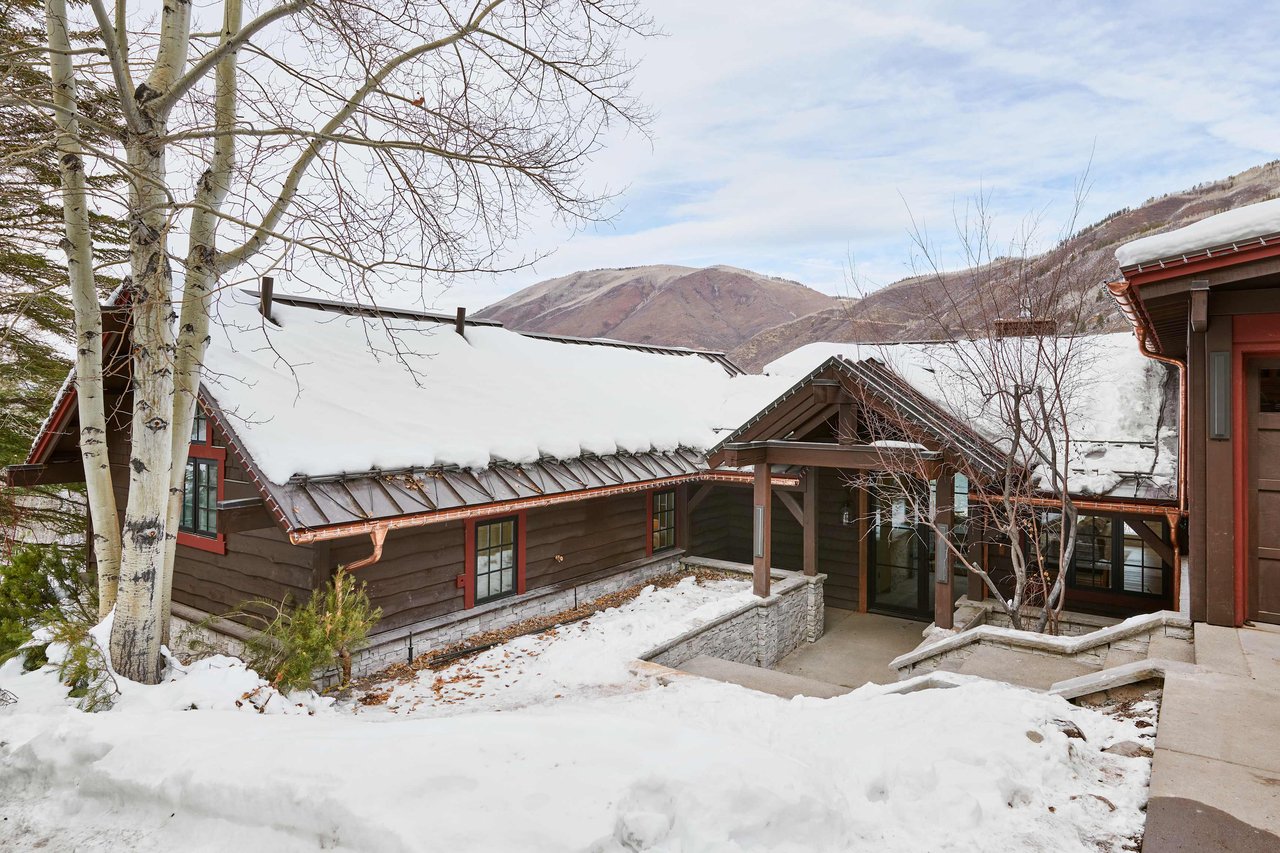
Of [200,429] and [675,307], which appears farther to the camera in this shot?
[675,307]

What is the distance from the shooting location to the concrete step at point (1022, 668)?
604cm

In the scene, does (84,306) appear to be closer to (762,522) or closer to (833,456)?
(762,522)

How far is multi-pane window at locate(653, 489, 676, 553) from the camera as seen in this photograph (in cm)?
1397

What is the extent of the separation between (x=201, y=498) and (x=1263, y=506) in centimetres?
1287

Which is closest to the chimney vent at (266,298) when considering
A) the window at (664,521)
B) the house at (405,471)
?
the house at (405,471)

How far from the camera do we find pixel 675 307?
96.4 meters

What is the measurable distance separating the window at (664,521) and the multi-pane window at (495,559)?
A: 12.4 ft

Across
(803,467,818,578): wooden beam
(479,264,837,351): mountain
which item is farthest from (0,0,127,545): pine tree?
(479,264,837,351): mountain

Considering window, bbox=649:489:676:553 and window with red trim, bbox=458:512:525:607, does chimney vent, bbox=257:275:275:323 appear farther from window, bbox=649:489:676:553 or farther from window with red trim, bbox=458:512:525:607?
window, bbox=649:489:676:553

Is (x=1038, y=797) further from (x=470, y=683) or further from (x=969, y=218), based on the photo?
(x=969, y=218)

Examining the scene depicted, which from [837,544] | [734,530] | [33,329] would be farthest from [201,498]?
[837,544]

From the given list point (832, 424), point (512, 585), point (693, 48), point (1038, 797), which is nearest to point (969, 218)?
point (832, 424)

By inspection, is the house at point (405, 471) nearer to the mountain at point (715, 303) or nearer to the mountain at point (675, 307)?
the mountain at point (715, 303)

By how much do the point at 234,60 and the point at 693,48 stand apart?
587cm
